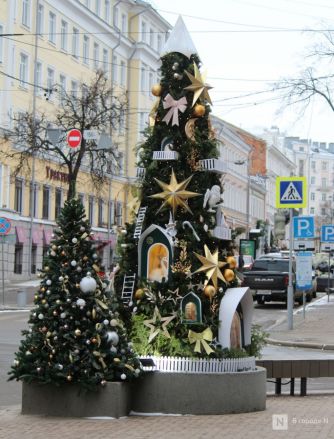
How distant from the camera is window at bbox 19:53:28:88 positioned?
50.9m

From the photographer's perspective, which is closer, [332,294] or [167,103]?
[167,103]

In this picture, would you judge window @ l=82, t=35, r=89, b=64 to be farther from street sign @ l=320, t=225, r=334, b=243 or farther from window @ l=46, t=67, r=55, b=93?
street sign @ l=320, t=225, r=334, b=243

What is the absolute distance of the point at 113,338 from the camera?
29.7 feet

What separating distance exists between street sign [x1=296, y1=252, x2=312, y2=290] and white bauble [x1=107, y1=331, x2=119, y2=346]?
1803cm

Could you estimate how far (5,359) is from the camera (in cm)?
1627

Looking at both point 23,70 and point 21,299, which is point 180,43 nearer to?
point 21,299

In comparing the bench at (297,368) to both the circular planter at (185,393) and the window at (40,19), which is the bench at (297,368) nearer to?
the circular planter at (185,393)

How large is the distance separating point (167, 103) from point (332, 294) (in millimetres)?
34569

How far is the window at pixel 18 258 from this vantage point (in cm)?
5003

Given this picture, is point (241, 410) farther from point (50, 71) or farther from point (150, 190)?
point (50, 71)

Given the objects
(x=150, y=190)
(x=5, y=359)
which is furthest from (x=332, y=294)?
(x=150, y=190)

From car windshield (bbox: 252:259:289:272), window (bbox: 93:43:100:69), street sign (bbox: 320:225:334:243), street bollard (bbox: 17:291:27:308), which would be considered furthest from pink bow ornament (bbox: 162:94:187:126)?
window (bbox: 93:43:100:69)

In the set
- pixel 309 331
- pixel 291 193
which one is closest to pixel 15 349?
pixel 291 193

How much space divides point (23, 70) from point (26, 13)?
10.4ft
